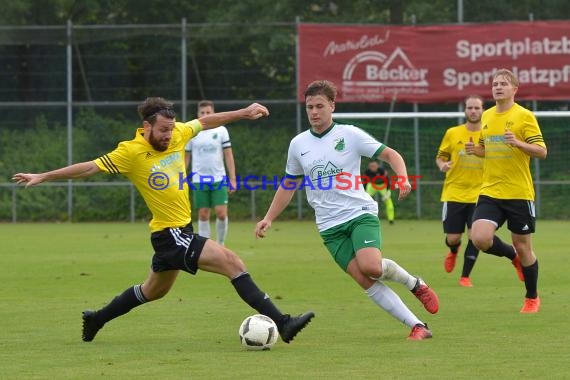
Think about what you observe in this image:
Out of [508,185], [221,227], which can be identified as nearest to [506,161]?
[508,185]

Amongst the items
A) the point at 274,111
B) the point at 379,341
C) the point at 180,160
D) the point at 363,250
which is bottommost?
the point at 379,341

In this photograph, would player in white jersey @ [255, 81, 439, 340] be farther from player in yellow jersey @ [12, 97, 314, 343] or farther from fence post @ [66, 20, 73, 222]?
fence post @ [66, 20, 73, 222]

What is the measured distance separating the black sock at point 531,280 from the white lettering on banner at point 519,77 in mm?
16465

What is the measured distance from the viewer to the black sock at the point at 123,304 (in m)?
8.38

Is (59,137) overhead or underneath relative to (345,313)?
overhead

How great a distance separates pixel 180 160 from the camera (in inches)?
328

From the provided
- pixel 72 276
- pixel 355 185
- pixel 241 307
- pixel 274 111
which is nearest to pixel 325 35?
pixel 274 111

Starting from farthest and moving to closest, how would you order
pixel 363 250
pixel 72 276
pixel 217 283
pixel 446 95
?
pixel 446 95 → pixel 72 276 → pixel 217 283 → pixel 363 250

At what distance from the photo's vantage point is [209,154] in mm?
16359

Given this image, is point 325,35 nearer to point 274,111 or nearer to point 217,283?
point 274,111

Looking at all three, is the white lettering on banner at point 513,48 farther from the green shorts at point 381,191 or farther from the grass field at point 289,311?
the grass field at point 289,311

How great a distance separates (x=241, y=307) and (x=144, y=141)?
8.63 feet

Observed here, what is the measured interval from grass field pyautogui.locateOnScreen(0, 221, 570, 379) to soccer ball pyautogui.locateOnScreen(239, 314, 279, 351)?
8 cm

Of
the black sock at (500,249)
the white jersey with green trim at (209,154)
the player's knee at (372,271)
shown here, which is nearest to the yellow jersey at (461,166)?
the black sock at (500,249)
